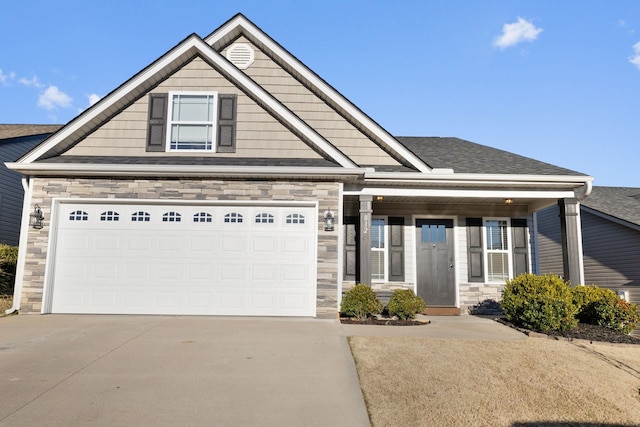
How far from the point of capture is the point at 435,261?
37.6 feet

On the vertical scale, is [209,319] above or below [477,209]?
below

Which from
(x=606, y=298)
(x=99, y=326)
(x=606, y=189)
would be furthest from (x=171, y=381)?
(x=606, y=189)

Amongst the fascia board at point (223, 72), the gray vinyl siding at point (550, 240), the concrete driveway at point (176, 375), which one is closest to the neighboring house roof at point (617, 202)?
the gray vinyl siding at point (550, 240)

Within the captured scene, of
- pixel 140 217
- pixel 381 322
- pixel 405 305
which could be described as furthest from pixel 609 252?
pixel 140 217

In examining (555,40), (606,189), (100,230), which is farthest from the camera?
(606,189)

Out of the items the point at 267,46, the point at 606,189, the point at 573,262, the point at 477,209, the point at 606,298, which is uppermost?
the point at 267,46

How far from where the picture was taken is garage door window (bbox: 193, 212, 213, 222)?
29.2 ft

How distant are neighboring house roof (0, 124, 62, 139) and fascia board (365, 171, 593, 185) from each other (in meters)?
14.4

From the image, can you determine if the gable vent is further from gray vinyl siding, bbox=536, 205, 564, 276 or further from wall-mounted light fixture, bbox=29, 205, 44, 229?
gray vinyl siding, bbox=536, 205, 564, 276

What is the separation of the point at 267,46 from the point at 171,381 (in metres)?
9.39

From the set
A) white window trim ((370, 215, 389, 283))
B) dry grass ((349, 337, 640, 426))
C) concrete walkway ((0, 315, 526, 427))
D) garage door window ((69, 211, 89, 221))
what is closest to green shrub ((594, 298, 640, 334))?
dry grass ((349, 337, 640, 426))

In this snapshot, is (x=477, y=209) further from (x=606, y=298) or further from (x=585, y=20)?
(x=585, y=20)

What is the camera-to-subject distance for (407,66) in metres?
13.1

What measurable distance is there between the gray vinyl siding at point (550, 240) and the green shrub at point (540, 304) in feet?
24.7
